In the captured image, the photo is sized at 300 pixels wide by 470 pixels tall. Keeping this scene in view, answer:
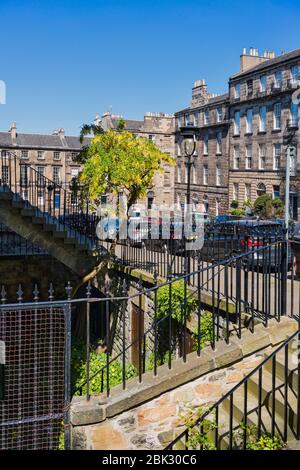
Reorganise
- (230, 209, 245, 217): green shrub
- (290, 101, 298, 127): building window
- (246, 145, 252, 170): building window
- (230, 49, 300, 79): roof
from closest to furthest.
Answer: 1. (290, 101, 298, 127): building window
2. (230, 49, 300, 79): roof
3. (230, 209, 245, 217): green shrub
4. (246, 145, 252, 170): building window

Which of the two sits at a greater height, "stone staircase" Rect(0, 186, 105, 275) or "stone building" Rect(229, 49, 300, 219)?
"stone building" Rect(229, 49, 300, 219)

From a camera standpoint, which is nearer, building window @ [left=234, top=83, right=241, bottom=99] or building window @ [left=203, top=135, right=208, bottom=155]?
building window @ [left=234, top=83, right=241, bottom=99]

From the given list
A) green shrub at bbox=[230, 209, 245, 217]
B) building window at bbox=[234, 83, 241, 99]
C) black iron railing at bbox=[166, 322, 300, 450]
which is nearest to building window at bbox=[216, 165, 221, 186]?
green shrub at bbox=[230, 209, 245, 217]

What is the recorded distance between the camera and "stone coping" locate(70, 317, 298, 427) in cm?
572

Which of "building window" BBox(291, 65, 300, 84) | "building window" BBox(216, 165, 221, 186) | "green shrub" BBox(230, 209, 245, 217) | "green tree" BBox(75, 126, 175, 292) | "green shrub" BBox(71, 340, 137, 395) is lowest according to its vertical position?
"green shrub" BBox(71, 340, 137, 395)

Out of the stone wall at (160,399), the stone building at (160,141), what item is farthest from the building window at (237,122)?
the stone wall at (160,399)

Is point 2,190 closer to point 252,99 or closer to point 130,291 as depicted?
point 130,291

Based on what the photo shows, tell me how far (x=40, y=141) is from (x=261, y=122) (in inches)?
1220

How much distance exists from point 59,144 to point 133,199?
175 ft

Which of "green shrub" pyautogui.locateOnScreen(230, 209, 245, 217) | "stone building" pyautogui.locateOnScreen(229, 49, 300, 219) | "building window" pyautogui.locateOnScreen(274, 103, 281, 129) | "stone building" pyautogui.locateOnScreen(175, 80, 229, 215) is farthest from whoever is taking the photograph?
"stone building" pyautogui.locateOnScreen(175, 80, 229, 215)

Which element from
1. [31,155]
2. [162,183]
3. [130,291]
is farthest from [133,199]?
[31,155]

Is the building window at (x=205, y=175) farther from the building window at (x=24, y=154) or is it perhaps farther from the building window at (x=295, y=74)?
the building window at (x=24, y=154)

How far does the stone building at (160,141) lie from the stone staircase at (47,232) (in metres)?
44.8

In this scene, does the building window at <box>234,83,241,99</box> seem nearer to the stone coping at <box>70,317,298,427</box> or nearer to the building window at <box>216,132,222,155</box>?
the building window at <box>216,132,222,155</box>
